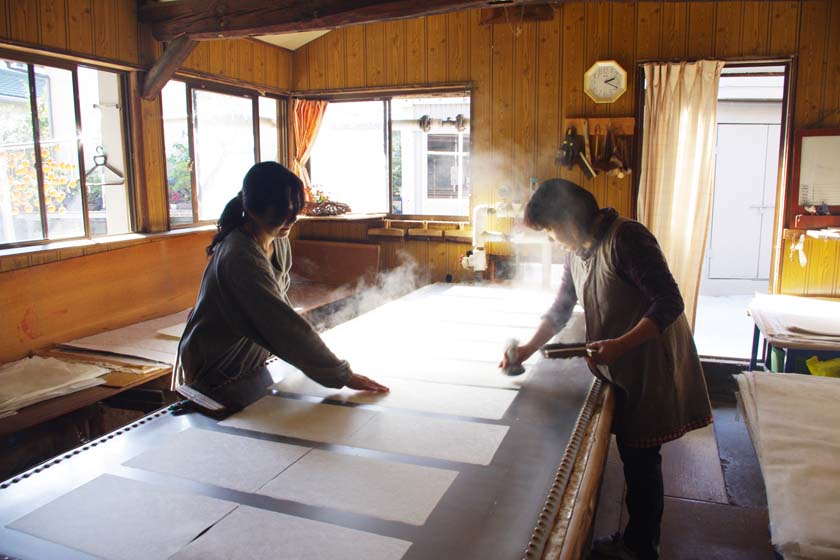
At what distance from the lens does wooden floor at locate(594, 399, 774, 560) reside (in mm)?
2592

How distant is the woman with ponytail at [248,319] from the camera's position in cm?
175

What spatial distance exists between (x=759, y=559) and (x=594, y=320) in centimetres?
130

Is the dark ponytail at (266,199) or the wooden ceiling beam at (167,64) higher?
the wooden ceiling beam at (167,64)

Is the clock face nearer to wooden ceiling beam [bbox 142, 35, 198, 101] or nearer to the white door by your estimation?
wooden ceiling beam [bbox 142, 35, 198, 101]

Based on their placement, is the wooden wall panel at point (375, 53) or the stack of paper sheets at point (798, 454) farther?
the wooden wall panel at point (375, 53)

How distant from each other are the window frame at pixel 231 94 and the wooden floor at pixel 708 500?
3.43m

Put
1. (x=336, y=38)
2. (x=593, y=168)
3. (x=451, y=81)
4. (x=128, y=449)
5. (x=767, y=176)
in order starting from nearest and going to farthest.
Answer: (x=128, y=449) → (x=593, y=168) → (x=451, y=81) → (x=336, y=38) → (x=767, y=176)

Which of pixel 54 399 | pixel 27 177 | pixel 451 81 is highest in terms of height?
pixel 451 81

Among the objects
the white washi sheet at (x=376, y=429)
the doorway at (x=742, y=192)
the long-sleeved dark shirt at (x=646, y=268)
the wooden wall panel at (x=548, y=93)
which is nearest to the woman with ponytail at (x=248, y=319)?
the white washi sheet at (x=376, y=429)

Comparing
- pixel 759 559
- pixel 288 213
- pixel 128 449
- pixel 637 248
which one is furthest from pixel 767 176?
pixel 128 449

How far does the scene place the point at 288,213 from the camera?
6.25 feet

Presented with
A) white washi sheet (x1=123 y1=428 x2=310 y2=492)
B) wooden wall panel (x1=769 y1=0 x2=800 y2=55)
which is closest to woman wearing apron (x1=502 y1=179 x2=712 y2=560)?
white washi sheet (x1=123 y1=428 x2=310 y2=492)

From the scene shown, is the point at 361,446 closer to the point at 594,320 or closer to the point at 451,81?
the point at 594,320

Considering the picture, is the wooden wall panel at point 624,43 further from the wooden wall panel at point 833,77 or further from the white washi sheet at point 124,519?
the white washi sheet at point 124,519
